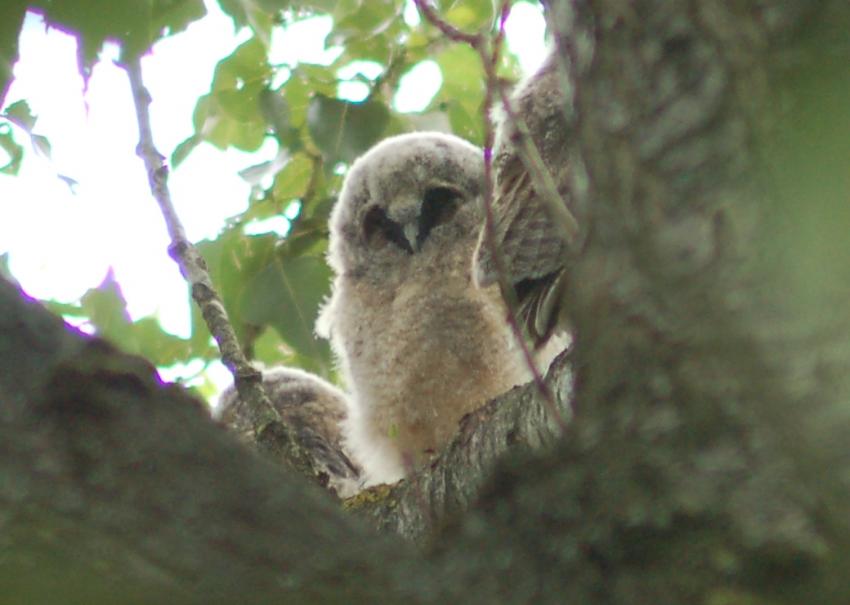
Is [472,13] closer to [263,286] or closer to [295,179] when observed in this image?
[295,179]

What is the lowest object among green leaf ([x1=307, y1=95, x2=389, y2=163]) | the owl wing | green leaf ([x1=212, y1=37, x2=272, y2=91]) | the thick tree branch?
the thick tree branch

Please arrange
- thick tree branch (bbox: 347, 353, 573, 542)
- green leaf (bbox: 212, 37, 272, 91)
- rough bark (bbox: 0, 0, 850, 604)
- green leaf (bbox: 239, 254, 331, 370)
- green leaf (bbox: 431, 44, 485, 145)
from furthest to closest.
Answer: green leaf (bbox: 431, 44, 485, 145) < green leaf (bbox: 212, 37, 272, 91) < green leaf (bbox: 239, 254, 331, 370) < thick tree branch (bbox: 347, 353, 573, 542) < rough bark (bbox: 0, 0, 850, 604)

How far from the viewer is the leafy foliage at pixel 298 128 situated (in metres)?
4.01

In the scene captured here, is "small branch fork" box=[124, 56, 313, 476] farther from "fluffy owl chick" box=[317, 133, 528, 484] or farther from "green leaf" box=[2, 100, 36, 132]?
"fluffy owl chick" box=[317, 133, 528, 484]

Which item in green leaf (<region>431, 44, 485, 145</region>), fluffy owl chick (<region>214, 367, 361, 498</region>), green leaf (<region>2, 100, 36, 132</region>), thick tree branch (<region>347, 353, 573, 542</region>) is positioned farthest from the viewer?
fluffy owl chick (<region>214, 367, 361, 498</region>)

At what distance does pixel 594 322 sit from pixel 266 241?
3024 millimetres

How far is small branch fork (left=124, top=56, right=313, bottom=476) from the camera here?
9.97 ft

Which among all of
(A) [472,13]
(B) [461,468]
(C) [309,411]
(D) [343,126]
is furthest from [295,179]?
(B) [461,468]

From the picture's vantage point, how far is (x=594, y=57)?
1297 mm

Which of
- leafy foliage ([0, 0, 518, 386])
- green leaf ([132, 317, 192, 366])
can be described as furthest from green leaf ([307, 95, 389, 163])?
green leaf ([132, 317, 192, 366])

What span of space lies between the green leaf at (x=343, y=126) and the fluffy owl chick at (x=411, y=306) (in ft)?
1.53

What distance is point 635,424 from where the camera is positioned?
1.15 metres

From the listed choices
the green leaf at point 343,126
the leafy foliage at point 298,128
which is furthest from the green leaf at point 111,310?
the green leaf at point 343,126

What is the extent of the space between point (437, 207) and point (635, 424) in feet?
11.0
